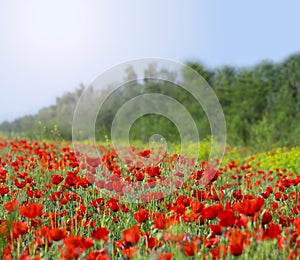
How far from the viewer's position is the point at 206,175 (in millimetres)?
4246

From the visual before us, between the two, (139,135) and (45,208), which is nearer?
(45,208)

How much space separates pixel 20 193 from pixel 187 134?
35.2 feet

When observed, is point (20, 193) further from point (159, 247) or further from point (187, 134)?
point (187, 134)

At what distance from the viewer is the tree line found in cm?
1531

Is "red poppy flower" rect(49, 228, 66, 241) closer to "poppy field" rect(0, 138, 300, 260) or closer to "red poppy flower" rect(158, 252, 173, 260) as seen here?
"poppy field" rect(0, 138, 300, 260)

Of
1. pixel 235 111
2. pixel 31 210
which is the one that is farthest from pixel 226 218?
pixel 235 111

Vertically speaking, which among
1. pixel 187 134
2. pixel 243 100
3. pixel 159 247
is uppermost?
pixel 243 100

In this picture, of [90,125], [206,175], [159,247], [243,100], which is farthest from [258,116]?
[159,247]

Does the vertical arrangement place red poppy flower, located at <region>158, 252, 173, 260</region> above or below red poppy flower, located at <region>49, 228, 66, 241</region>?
below

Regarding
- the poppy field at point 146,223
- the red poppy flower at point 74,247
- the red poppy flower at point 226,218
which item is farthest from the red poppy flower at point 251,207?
the red poppy flower at point 74,247

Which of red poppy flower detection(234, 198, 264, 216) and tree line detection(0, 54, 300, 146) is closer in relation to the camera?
red poppy flower detection(234, 198, 264, 216)

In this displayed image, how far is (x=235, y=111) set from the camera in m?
19.6

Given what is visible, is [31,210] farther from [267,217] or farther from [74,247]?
[267,217]

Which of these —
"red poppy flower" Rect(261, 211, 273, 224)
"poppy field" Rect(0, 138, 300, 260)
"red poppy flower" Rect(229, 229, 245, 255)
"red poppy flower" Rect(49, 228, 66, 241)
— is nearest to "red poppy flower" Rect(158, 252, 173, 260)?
"poppy field" Rect(0, 138, 300, 260)
